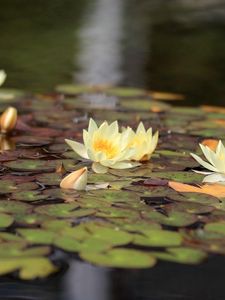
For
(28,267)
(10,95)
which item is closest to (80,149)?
(28,267)

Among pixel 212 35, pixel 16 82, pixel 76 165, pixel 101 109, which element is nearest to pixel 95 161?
pixel 76 165

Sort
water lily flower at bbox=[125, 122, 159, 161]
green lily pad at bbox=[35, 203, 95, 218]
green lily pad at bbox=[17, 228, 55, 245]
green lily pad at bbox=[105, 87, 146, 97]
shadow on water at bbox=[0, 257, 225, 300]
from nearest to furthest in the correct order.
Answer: shadow on water at bbox=[0, 257, 225, 300] < green lily pad at bbox=[17, 228, 55, 245] < green lily pad at bbox=[35, 203, 95, 218] < water lily flower at bbox=[125, 122, 159, 161] < green lily pad at bbox=[105, 87, 146, 97]

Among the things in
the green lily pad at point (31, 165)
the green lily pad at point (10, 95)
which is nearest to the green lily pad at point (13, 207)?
the green lily pad at point (31, 165)

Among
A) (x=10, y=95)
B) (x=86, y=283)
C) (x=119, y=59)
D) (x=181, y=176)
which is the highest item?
(x=119, y=59)

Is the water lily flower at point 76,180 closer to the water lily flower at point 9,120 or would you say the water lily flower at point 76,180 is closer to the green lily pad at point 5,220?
the green lily pad at point 5,220

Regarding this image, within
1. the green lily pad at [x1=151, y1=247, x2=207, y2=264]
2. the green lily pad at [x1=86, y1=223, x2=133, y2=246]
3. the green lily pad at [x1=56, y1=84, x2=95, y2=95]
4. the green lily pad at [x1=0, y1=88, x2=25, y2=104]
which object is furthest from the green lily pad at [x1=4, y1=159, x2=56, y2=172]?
the green lily pad at [x1=56, y1=84, x2=95, y2=95]

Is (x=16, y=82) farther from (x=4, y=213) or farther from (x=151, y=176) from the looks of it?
(x=4, y=213)

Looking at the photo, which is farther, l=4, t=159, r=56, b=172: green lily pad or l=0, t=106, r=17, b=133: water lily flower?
l=0, t=106, r=17, b=133: water lily flower

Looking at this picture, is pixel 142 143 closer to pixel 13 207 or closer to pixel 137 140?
pixel 137 140

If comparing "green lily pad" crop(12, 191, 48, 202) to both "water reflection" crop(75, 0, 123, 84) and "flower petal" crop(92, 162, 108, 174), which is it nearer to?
"flower petal" crop(92, 162, 108, 174)
